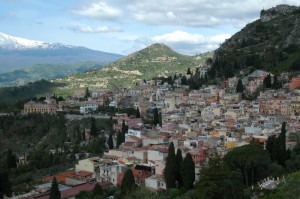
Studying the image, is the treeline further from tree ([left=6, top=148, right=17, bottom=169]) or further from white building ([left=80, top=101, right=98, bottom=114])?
white building ([left=80, top=101, right=98, bottom=114])

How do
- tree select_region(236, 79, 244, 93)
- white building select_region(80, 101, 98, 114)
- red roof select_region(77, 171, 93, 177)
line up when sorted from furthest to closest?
1. white building select_region(80, 101, 98, 114)
2. tree select_region(236, 79, 244, 93)
3. red roof select_region(77, 171, 93, 177)

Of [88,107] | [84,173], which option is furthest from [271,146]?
[88,107]

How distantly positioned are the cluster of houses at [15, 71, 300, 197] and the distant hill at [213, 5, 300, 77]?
7545 mm

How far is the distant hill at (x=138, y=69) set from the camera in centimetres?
12934

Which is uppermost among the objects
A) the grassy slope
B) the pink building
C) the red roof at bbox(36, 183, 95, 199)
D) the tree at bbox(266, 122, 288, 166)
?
the grassy slope

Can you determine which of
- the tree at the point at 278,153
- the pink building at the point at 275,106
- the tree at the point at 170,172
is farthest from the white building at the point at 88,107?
the tree at the point at 278,153

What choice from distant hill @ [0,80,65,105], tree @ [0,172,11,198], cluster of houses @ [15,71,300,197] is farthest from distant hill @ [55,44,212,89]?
tree @ [0,172,11,198]

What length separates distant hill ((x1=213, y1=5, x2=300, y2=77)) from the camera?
243ft

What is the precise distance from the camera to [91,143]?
49.2 metres

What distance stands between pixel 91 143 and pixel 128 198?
27.4 meters

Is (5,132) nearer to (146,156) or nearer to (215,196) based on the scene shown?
(146,156)

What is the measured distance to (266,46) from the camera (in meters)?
83.6

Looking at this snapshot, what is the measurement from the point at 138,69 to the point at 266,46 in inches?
2749

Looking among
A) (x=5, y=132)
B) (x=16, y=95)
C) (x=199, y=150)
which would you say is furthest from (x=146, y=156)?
(x=16, y=95)
